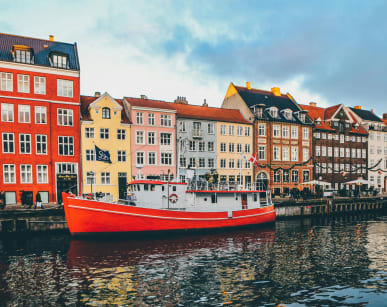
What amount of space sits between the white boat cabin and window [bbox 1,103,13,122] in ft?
57.4

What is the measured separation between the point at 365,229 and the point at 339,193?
23.2 metres

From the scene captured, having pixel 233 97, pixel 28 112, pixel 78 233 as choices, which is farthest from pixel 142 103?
pixel 78 233

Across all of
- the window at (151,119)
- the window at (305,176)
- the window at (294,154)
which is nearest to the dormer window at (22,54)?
the window at (151,119)

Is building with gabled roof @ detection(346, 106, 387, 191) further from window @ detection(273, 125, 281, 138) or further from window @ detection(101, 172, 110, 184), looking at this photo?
window @ detection(101, 172, 110, 184)

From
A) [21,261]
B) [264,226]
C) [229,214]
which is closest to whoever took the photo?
[21,261]

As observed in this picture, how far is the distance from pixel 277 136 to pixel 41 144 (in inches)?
1448

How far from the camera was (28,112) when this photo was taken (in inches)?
1543

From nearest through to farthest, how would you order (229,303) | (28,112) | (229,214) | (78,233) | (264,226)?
(229,303), (78,233), (229,214), (264,226), (28,112)

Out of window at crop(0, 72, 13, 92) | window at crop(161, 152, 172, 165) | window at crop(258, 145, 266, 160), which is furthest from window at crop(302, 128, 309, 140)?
window at crop(0, 72, 13, 92)

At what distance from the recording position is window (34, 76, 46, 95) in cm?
3978

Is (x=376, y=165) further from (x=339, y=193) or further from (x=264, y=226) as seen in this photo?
(x=264, y=226)

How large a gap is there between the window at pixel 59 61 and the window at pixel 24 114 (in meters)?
6.40

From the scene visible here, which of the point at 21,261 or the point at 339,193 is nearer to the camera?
the point at 21,261

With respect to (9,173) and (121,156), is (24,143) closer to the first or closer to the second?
(9,173)
